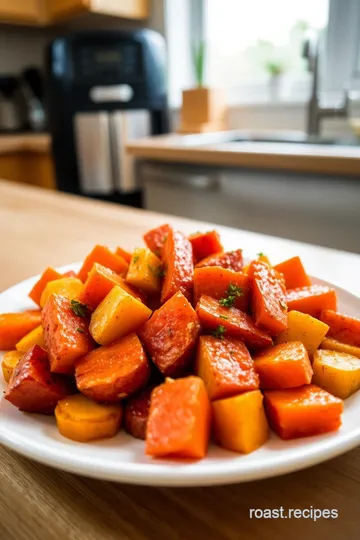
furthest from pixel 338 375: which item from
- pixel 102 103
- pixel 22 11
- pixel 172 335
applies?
pixel 22 11

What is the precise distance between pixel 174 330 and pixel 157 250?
10.9 inches


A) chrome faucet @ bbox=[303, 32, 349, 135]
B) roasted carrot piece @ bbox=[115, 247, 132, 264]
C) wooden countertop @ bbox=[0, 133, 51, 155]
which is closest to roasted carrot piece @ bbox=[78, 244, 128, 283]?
roasted carrot piece @ bbox=[115, 247, 132, 264]

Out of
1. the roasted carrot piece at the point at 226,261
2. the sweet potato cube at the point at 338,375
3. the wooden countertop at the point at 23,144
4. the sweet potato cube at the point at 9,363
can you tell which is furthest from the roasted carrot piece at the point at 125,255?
the wooden countertop at the point at 23,144

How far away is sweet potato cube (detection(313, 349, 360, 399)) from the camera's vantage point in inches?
20.2

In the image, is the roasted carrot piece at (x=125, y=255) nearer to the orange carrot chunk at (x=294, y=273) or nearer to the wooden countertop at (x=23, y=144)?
the orange carrot chunk at (x=294, y=273)

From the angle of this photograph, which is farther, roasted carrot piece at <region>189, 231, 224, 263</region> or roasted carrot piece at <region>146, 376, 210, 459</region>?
roasted carrot piece at <region>189, 231, 224, 263</region>

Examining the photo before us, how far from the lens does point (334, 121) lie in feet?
8.75

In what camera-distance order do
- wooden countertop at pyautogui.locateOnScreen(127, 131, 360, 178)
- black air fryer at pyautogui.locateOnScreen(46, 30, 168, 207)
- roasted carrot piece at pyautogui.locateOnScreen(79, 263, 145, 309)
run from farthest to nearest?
black air fryer at pyautogui.locateOnScreen(46, 30, 168, 207) < wooden countertop at pyautogui.locateOnScreen(127, 131, 360, 178) < roasted carrot piece at pyautogui.locateOnScreen(79, 263, 145, 309)

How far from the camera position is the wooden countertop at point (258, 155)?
5.64ft

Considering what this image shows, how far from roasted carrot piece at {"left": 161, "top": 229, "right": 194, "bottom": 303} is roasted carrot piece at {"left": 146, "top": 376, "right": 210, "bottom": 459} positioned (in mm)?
171

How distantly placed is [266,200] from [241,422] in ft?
5.40

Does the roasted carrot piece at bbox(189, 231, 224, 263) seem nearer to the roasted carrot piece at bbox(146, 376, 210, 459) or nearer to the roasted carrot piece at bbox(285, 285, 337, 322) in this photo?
the roasted carrot piece at bbox(285, 285, 337, 322)

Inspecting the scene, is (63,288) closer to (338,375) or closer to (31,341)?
(31,341)

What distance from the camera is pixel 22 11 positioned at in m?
3.52
